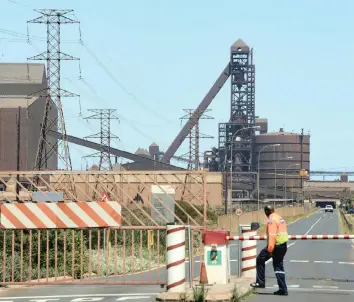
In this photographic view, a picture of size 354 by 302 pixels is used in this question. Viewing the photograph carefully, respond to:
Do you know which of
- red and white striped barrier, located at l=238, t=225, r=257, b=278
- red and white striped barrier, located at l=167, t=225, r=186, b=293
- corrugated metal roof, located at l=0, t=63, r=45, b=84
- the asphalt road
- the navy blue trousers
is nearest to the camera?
red and white striped barrier, located at l=167, t=225, r=186, b=293

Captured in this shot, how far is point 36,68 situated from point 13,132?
17.4 meters

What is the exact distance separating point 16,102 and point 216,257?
336 ft

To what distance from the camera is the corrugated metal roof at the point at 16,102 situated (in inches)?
4486

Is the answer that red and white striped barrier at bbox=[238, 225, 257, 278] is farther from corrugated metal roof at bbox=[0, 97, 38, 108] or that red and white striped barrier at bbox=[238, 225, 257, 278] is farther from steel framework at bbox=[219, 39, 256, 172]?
steel framework at bbox=[219, 39, 256, 172]

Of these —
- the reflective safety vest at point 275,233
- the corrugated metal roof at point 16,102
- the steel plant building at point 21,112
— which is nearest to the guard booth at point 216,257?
the reflective safety vest at point 275,233

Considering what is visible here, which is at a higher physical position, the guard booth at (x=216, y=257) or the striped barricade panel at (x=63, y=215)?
the striped barricade panel at (x=63, y=215)

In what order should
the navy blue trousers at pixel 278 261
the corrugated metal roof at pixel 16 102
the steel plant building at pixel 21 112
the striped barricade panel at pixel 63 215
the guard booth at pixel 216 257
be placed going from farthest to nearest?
the corrugated metal roof at pixel 16 102 < the steel plant building at pixel 21 112 < the striped barricade panel at pixel 63 215 < the guard booth at pixel 216 257 < the navy blue trousers at pixel 278 261

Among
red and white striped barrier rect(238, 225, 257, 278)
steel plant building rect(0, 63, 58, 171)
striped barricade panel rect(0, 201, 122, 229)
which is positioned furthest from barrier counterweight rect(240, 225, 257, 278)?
steel plant building rect(0, 63, 58, 171)

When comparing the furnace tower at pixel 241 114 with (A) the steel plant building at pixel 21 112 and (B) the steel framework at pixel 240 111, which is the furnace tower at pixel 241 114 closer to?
(B) the steel framework at pixel 240 111

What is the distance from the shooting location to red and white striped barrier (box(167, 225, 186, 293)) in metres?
15.0

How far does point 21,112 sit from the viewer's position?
11194 cm

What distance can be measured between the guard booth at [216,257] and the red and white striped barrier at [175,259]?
4.69ft

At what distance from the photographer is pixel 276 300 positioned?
14.5 meters

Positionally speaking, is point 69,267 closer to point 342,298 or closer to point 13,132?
point 342,298
